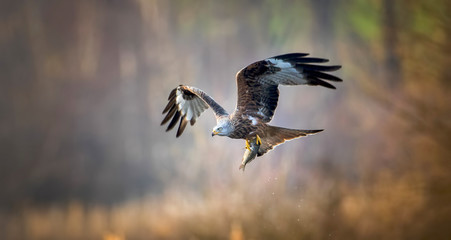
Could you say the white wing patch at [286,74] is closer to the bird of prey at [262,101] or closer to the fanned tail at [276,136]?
the bird of prey at [262,101]

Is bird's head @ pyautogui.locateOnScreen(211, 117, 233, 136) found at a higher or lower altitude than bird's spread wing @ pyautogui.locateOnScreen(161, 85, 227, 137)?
lower

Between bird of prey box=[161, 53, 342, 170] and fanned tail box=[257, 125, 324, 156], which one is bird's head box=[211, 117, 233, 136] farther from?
fanned tail box=[257, 125, 324, 156]

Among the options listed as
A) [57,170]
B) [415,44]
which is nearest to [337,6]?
[415,44]

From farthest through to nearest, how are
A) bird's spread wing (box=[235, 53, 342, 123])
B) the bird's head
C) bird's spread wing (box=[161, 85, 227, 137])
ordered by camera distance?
bird's spread wing (box=[161, 85, 227, 137]) < the bird's head < bird's spread wing (box=[235, 53, 342, 123])

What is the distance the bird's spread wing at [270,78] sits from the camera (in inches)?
91.4

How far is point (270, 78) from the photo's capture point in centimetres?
246

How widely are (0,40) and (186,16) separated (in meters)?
1.71

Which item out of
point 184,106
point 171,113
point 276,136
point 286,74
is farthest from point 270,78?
point 171,113

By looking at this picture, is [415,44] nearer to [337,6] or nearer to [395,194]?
[337,6]

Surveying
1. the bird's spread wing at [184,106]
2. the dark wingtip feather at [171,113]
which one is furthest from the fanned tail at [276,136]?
the dark wingtip feather at [171,113]

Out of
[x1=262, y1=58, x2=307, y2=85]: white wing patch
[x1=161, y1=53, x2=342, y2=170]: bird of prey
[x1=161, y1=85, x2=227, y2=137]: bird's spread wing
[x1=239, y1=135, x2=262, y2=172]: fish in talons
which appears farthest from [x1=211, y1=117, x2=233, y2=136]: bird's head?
[x1=161, y1=85, x2=227, y2=137]: bird's spread wing

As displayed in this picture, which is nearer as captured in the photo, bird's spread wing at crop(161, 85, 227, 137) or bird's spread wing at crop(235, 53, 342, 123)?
bird's spread wing at crop(235, 53, 342, 123)

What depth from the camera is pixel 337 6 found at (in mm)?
4035

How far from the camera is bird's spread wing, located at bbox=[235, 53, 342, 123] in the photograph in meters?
2.32
